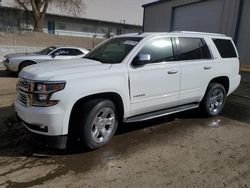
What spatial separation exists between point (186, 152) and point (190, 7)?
13558 mm

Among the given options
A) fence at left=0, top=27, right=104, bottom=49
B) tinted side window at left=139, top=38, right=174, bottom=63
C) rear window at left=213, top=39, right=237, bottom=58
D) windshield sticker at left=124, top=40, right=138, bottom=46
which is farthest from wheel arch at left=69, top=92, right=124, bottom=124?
fence at left=0, top=27, right=104, bottom=49

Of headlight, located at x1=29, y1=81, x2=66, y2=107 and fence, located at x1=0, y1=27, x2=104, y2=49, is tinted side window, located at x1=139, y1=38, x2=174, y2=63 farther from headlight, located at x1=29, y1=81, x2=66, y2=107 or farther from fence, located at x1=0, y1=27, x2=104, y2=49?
fence, located at x1=0, y1=27, x2=104, y2=49

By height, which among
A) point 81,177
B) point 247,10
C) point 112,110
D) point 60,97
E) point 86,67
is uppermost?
point 247,10

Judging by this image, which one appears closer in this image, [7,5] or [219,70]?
[219,70]

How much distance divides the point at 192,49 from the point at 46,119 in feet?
11.1

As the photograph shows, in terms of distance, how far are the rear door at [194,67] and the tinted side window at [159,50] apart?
0.24 m

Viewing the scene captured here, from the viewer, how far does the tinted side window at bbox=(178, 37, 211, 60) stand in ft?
17.3

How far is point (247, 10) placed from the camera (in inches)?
492

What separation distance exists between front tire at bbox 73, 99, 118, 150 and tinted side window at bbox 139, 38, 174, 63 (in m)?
1.21

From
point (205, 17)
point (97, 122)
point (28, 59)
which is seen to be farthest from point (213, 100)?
point (205, 17)

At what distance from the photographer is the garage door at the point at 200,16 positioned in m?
14.3

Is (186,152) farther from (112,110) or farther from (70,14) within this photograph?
(70,14)

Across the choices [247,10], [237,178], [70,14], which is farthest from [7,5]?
[237,178]

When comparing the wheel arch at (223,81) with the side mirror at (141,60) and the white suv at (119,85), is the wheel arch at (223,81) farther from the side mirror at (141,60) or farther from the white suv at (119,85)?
the side mirror at (141,60)
